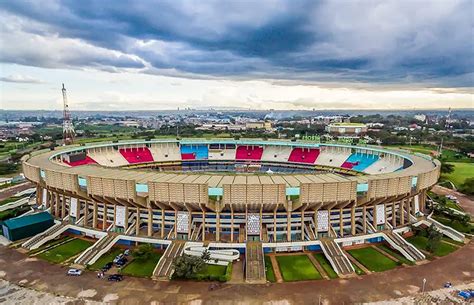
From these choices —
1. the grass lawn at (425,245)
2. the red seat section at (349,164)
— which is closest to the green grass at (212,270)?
the grass lawn at (425,245)

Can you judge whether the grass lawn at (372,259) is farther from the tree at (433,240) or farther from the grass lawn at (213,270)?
the grass lawn at (213,270)

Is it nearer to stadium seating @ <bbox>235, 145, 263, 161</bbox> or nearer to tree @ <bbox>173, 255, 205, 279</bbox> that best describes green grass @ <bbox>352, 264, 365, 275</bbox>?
tree @ <bbox>173, 255, 205, 279</bbox>

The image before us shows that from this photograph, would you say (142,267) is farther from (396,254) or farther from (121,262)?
(396,254)

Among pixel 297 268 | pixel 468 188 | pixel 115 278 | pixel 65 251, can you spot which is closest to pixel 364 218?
pixel 297 268

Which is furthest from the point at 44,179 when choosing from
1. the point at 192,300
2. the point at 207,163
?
the point at 207,163

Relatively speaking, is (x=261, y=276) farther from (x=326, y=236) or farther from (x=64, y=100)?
(x=64, y=100)

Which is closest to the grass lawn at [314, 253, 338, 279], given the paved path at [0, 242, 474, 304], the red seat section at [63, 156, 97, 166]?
the paved path at [0, 242, 474, 304]
